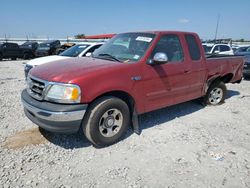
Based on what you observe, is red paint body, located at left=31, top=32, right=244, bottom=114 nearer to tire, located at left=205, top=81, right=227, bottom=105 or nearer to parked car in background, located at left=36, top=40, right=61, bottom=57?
tire, located at left=205, top=81, right=227, bottom=105

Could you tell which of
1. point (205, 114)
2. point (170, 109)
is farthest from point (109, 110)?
point (205, 114)

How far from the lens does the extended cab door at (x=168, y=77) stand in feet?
12.9

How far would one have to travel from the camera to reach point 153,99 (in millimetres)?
4066

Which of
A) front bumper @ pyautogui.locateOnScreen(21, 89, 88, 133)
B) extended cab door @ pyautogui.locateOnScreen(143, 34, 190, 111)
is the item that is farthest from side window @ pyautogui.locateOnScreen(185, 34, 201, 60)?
front bumper @ pyautogui.locateOnScreen(21, 89, 88, 133)

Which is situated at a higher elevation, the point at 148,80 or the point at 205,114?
the point at 148,80

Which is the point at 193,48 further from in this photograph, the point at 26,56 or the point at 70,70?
the point at 26,56

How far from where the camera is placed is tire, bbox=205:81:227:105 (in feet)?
18.8

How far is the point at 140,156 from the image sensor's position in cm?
338

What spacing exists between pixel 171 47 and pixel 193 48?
735mm

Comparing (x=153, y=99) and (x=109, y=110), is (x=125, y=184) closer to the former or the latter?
(x=109, y=110)

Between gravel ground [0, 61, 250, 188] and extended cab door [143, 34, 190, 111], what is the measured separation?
1.99 feet

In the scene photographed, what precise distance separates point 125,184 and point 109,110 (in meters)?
1.19

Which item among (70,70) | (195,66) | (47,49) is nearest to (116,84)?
(70,70)

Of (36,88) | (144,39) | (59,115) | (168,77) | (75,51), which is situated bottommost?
(59,115)
